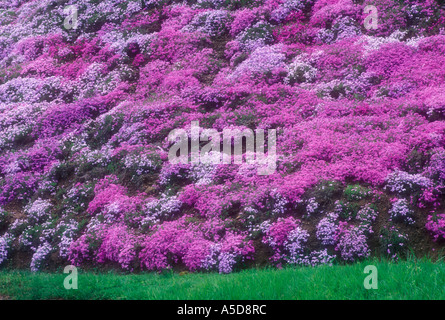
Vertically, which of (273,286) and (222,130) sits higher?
(222,130)

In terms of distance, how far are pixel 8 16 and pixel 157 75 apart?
1827 centimetres

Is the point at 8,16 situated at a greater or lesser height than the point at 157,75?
greater

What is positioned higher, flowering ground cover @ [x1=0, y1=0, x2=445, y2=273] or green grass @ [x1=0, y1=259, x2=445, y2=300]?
flowering ground cover @ [x1=0, y1=0, x2=445, y2=273]

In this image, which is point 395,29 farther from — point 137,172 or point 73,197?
point 73,197

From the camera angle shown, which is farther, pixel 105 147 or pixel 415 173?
pixel 105 147

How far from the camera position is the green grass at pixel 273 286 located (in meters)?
6.78

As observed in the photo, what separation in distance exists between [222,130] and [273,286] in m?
9.40

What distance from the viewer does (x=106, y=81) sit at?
20969mm

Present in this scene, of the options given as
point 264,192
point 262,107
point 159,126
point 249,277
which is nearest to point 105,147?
point 159,126

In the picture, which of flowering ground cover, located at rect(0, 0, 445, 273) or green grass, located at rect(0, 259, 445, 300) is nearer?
green grass, located at rect(0, 259, 445, 300)

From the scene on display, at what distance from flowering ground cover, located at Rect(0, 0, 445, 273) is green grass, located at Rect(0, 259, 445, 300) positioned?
1988mm

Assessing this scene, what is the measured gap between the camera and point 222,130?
52.3 feet

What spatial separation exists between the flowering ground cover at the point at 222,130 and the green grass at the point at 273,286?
1.99 metres

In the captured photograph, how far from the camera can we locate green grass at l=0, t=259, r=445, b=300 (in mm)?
6780
